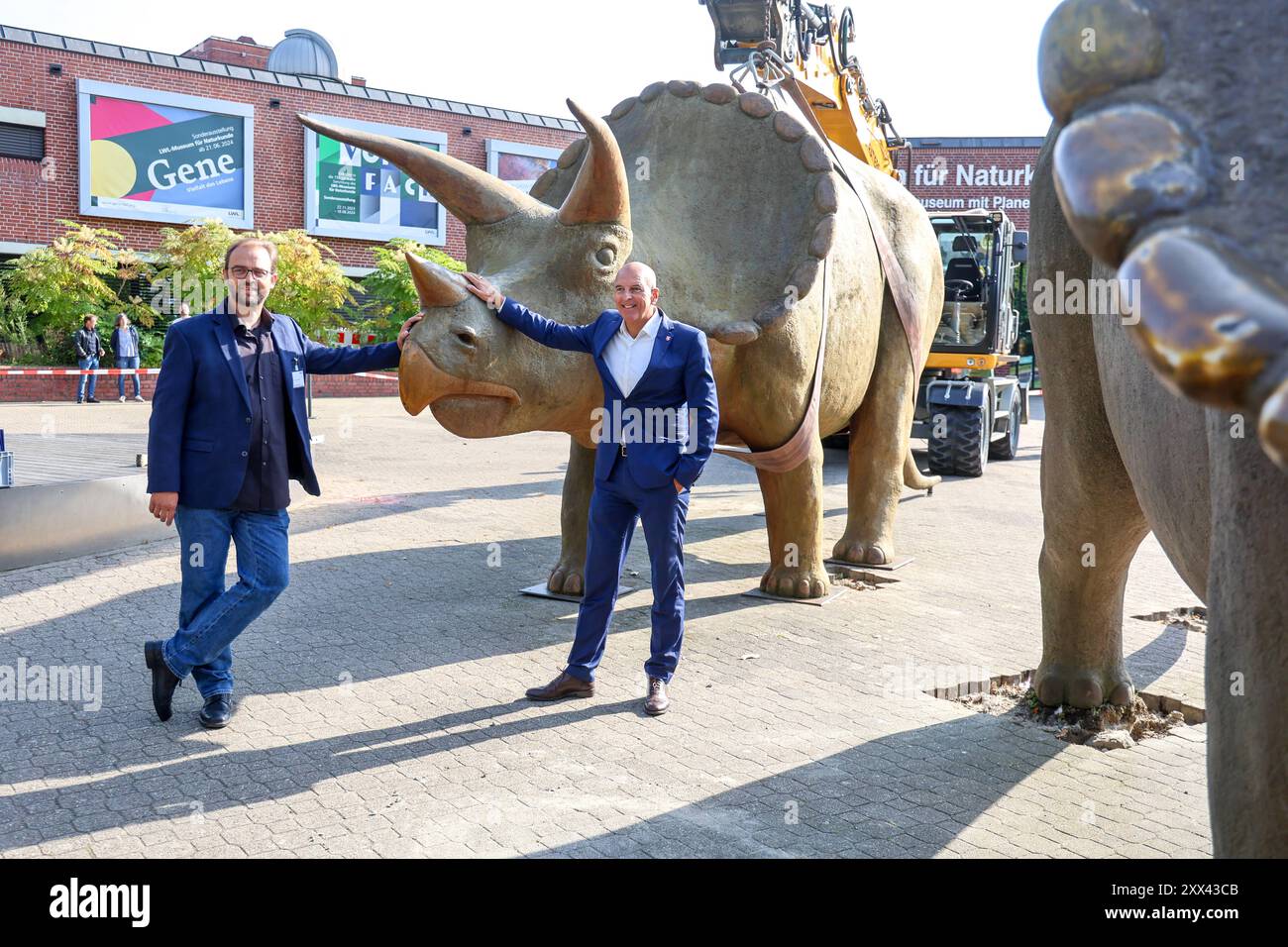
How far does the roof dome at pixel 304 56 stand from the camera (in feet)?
130

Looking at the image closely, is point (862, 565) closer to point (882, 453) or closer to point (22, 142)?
point (882, 453)

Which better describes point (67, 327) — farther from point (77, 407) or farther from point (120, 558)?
point (120, 558)

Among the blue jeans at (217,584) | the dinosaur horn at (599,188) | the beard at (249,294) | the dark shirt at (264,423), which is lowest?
the blue jeans at (217,584)

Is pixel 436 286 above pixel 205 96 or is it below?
below

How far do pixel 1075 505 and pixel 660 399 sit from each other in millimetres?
1834

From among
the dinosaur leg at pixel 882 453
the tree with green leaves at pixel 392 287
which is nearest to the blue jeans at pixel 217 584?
the dinosaur leg at pixel 882 453

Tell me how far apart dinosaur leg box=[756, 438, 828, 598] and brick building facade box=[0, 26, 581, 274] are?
2762 centimetres

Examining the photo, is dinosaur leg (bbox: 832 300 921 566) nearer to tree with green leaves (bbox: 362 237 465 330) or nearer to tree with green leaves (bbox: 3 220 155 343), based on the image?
tree with green leaves (bbox: 362 237 465 330)

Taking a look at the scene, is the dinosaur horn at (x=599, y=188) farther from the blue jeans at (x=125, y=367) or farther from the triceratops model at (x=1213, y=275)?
the blue jeans at (x=125, y=367)

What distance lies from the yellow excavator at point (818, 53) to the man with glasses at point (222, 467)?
20.2 feet

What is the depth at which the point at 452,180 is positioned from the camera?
18.0ft

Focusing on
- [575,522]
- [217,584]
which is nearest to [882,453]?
[575,522]

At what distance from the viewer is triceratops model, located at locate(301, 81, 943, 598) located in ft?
16.9
